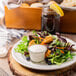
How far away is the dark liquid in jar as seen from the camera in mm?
1489

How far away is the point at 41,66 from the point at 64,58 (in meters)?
0.18

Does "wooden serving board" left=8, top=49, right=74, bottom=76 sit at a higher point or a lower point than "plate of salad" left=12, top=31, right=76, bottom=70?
lower

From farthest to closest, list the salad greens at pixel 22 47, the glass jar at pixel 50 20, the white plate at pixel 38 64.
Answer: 1. the glass jar at pixel 50 20
2. the salad greens at pixel 22 47
3. the white plate at pixel 38 64

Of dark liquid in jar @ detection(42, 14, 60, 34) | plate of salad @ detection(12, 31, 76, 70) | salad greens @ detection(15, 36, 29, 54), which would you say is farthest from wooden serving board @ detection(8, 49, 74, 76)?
dark liquid in jar @ detection(42, 14, 60, 34)

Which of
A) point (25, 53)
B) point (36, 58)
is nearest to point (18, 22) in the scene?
point (25, 53)

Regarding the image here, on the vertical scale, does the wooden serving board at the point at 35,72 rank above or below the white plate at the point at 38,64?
below

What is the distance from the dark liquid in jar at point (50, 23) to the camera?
149cm

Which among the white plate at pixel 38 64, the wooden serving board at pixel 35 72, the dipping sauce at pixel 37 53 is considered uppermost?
the dipping sauce at pixel 37 53

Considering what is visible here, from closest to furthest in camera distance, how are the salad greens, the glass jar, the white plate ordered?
the white plate
the salad greens
the glass jar

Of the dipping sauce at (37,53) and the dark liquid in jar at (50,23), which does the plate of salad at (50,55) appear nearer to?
the dipping sauce at (37,53)

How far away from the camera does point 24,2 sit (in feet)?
5.70

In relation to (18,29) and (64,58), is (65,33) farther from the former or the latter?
(64,58)

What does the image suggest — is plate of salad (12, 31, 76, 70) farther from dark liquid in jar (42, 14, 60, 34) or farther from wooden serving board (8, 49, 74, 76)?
dark liquid in jar (42, 14, 60, 34)

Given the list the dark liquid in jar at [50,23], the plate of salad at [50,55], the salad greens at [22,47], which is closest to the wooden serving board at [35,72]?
the plate of salad at [50,55]
